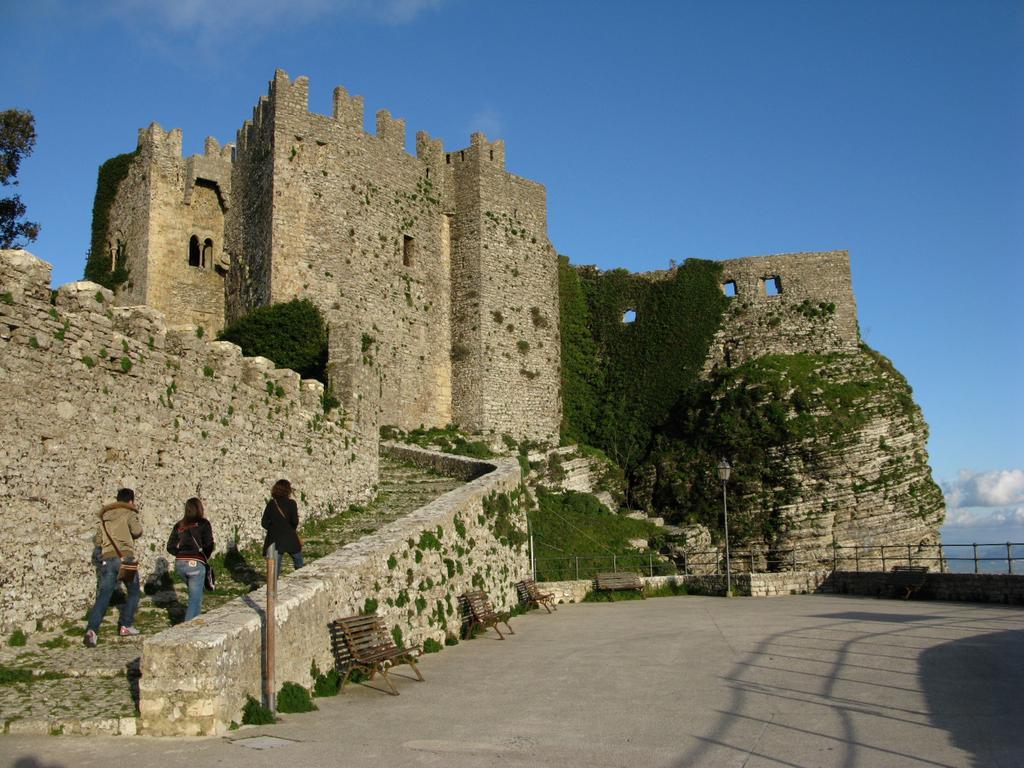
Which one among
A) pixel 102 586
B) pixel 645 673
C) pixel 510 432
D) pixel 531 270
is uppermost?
pixel 531 270

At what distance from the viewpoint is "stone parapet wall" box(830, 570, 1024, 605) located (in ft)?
56.4

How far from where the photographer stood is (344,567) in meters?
10.4

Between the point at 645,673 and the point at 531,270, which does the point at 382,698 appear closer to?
the point at 645,673

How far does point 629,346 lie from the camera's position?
1533 inches

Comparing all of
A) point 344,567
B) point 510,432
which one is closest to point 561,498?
point 510,432

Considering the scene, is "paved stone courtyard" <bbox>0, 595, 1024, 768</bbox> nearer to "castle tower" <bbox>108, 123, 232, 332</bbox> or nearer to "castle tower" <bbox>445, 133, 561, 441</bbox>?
"castle tower" <bbox>445, 133, 561, 441</bbox>

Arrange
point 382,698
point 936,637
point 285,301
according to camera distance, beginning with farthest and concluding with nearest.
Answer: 1. point 285,301
2. point 936,637
3. point 382,698

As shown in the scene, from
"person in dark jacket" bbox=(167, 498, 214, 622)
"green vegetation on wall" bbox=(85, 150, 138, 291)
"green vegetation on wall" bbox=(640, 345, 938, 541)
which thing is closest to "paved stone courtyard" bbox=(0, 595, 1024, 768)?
"person in dark jacket" bbox=(167, 498, 214, 622)

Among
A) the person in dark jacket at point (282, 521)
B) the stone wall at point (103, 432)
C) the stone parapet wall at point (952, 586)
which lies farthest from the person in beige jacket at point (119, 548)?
the stone parapet wall at point (952, 586)

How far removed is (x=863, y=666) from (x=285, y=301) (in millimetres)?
22464

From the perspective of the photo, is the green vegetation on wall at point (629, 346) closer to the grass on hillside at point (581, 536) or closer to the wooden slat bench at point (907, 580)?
the grass on hillside at point (581, 536)

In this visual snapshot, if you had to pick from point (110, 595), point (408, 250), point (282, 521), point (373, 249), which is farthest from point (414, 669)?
point (408, 250)

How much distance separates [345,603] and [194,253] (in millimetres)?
25312

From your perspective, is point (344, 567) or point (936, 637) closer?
point (344, 567)
